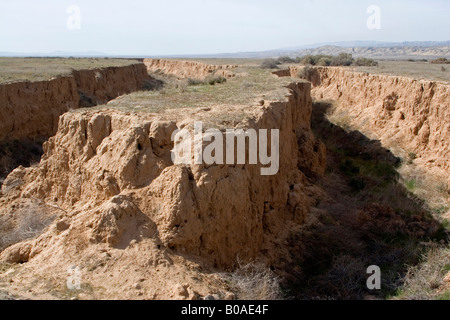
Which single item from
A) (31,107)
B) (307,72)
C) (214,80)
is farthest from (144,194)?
(307,72)

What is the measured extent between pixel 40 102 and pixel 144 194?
1220 cm

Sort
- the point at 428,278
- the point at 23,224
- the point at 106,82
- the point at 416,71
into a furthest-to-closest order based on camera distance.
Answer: the point at 106,82 → the point at 416,71 → the point at 23,224 → the point at 428,278

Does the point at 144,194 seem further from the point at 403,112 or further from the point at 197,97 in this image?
the point at 403,112

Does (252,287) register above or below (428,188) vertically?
above

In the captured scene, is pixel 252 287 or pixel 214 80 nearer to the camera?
pixel 252 287

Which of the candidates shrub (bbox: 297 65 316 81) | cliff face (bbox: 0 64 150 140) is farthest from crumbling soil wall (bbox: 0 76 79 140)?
shrub (bbox: 297 65 316 81)

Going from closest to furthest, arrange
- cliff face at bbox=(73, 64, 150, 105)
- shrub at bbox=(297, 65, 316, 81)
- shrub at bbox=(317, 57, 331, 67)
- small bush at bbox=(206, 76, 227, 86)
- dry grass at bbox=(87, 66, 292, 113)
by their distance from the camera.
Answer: dry grass at bbox=(87, 66, 292, 113) → small bush at bbox=(206, 76, 227, 86) → cliff face at bbox=(73, 64, 150, 105) → shrub at bbox=(297, 65, 316, 81) → shrub at bbox=(317, 57, 331, 67)

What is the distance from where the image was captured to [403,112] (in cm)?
1711

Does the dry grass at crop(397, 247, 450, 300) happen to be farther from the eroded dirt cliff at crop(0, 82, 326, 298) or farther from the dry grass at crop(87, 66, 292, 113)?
the dry grass at crop(87, 66, 292, 113)

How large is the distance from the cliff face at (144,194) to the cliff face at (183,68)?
2355 centimetres

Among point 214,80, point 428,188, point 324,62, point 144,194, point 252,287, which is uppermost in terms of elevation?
point 324,62

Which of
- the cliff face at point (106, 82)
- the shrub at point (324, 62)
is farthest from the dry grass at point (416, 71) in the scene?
the cliff face at point (106, 82)

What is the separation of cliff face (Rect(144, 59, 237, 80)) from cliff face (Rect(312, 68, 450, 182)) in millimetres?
12739

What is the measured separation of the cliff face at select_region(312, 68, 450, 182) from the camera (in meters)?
14.6
